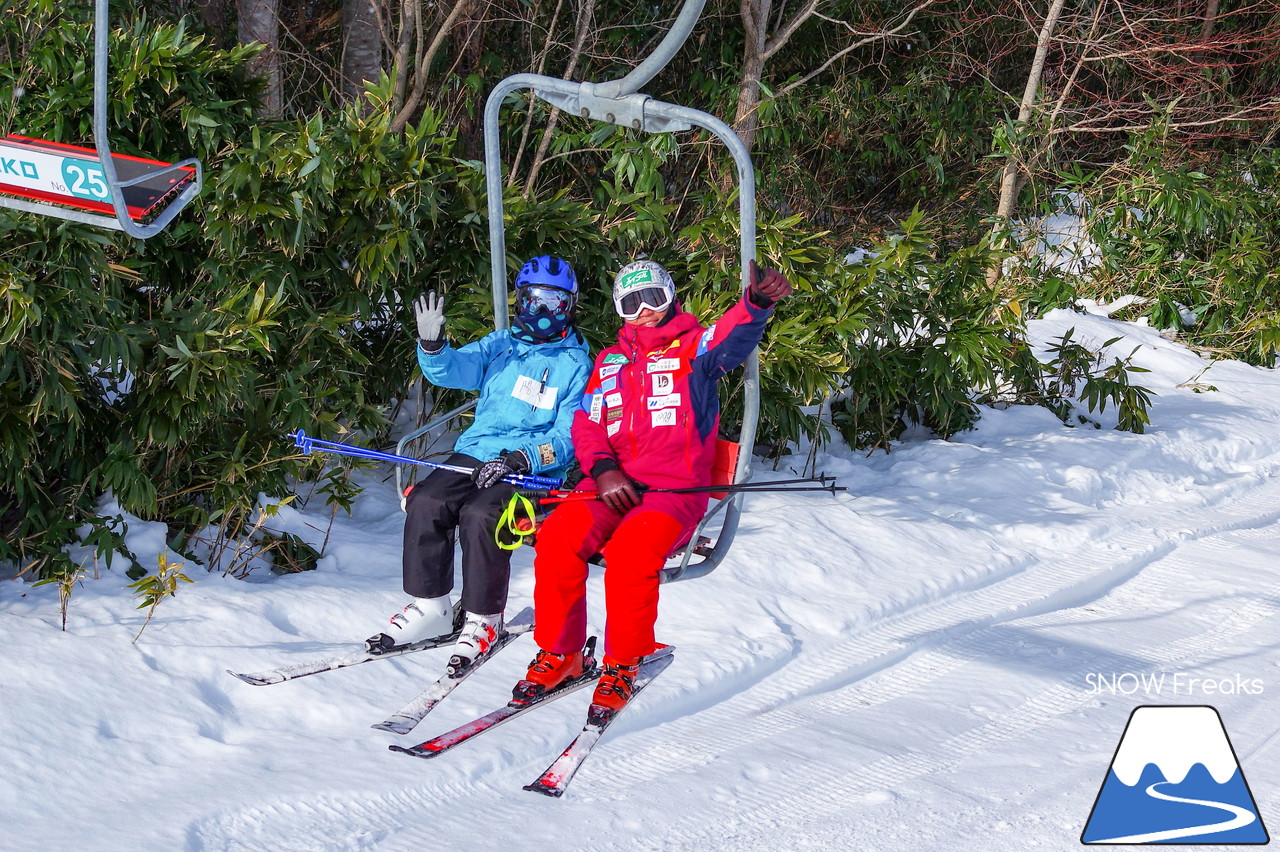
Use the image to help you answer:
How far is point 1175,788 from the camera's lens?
4.05 m

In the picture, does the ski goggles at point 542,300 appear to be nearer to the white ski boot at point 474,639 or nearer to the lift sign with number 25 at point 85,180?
the white ski boot at point 474,639

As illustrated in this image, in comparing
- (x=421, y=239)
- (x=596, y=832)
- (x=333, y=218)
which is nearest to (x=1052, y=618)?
(x=596, y=832)

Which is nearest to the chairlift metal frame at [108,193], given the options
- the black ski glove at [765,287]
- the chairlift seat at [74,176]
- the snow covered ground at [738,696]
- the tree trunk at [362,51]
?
the chairlift seat at [74,176]

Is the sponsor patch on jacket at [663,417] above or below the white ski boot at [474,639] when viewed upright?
above

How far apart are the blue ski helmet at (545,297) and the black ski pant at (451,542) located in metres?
0.51

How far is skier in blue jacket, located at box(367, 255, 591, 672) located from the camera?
370cm

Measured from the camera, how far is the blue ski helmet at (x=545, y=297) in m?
3.81

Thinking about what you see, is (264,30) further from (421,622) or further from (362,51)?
(421,622)

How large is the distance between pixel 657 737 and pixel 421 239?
91.7 inches

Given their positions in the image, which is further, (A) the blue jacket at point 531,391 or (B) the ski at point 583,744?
(A) the blue jacket at point 531,391

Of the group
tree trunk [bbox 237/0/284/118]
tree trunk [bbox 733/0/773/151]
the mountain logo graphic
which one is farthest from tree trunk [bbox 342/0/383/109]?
the mountain logo graphic

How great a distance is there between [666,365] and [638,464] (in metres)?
0.32

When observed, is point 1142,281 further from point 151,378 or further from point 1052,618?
point 151,378

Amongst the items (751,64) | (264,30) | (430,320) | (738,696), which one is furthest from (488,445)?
(751,64)
